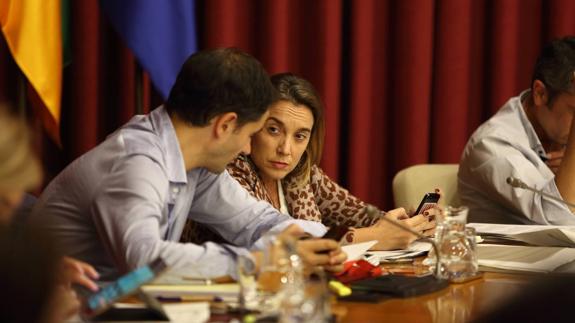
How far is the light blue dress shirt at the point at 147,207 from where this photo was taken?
192 cm

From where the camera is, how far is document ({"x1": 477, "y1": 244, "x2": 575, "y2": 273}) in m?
2.37

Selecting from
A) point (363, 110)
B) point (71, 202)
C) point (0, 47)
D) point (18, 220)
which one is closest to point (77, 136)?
point (0, 47)

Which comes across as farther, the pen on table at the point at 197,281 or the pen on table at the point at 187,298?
the pen on table at the point at 197,281

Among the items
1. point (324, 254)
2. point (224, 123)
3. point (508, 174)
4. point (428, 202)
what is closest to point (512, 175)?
point (508, 174)

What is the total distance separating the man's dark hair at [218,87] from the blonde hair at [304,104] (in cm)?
68

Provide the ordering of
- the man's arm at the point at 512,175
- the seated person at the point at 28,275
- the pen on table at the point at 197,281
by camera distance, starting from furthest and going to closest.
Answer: the man's arm at the point at 512,175 → the pen on table at the point at 197,281 → the seated person at the point at 28,275

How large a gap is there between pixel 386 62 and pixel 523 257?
79.5 inches

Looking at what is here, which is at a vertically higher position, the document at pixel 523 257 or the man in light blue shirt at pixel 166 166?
the man in light blue shirt at pixel 166 166

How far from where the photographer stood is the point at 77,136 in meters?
3.88

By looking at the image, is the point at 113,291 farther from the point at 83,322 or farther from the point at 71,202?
the point at 71,202

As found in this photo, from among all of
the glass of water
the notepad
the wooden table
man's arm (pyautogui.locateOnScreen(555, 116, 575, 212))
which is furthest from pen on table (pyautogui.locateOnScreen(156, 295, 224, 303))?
man's arm (pyautogui.locateOnScreen(555, 116, 575, 212))

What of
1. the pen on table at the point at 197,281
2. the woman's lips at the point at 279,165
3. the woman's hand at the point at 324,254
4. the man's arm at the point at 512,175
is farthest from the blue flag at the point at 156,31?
the pen on table at the point at 197,281

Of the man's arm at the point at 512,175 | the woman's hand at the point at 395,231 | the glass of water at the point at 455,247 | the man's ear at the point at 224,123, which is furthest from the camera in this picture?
the man's arm at the point at 512,175

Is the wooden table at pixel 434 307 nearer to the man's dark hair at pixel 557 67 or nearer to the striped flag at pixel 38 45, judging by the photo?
the man's dark hair at pixel 557 67
